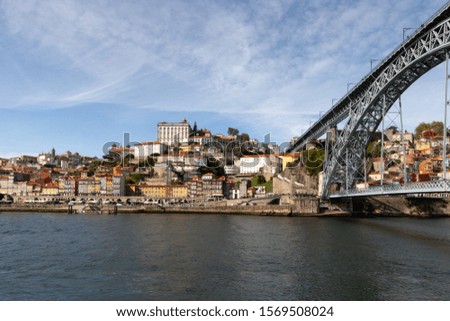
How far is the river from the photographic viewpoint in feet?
32.3

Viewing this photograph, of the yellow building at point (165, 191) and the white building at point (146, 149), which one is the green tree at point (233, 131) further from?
the yellow building at point (165, 191)

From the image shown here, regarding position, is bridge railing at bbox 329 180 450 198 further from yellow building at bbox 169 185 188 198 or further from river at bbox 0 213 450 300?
yellow building at bbox 169 185 188 198

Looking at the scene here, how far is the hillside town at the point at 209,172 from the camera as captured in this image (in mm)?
42688

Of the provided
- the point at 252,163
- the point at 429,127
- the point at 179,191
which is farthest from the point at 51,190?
the point at 429,127

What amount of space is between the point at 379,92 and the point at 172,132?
6214 centimetres

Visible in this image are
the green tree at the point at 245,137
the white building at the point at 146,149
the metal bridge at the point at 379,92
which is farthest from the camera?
the green tree at the point at 245,137

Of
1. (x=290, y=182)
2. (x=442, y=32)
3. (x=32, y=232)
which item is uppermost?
(x=442, y=32)

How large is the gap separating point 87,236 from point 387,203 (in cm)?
2711

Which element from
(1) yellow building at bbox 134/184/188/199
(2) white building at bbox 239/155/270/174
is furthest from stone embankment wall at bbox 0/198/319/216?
(2) white building at bbox 239/155/270/174

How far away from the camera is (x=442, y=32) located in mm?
16672

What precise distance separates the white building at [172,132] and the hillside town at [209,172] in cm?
196

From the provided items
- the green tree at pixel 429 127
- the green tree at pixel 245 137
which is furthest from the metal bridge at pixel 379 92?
the green tree at pixel 245 137
